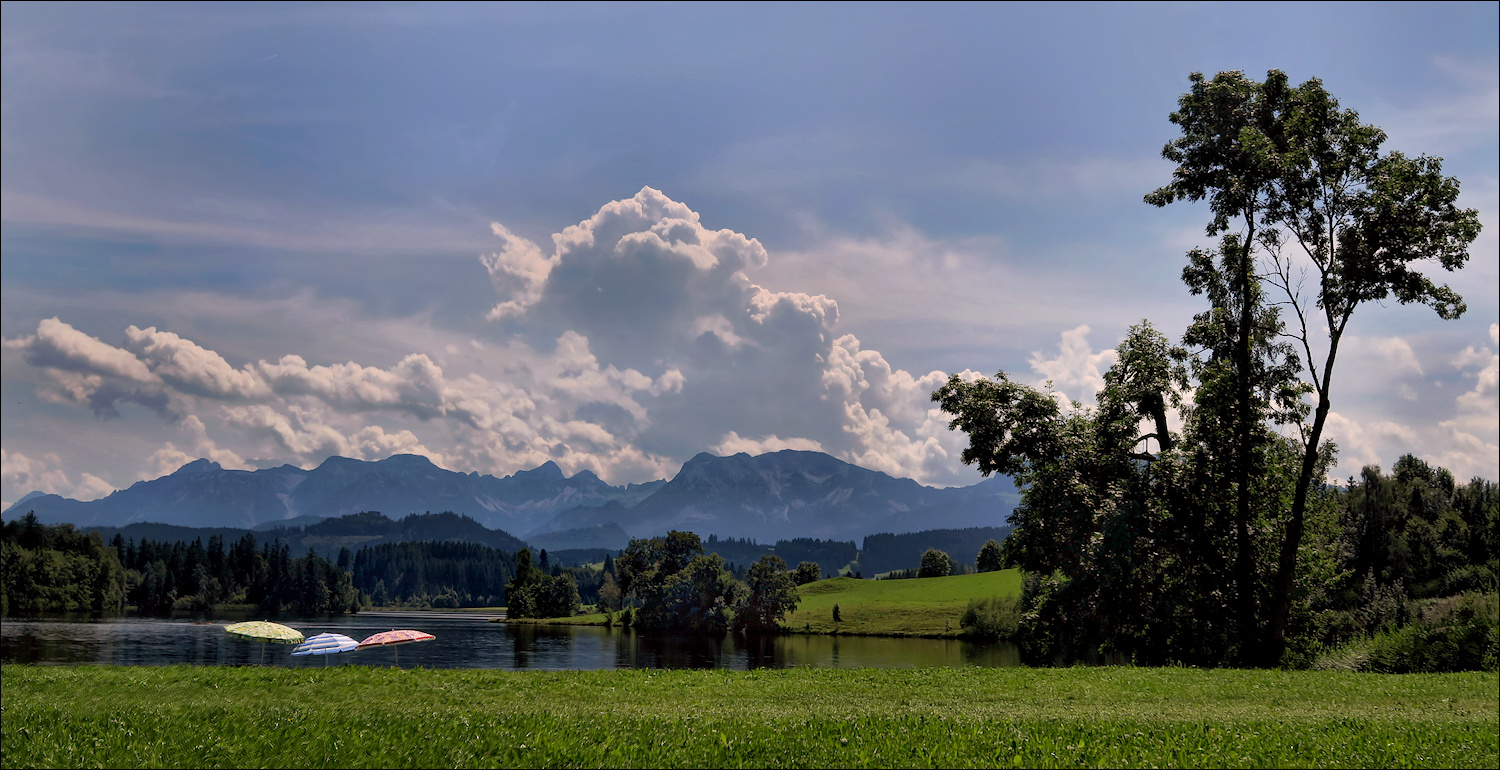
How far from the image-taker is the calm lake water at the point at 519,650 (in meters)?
71.1

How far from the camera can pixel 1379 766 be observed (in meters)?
14.9

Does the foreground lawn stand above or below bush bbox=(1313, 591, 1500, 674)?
above

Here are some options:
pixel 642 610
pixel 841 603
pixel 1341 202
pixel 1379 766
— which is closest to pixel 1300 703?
pixel 1379 766

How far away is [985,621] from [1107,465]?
7401 centimetres

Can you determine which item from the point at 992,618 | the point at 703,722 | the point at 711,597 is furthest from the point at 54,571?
the point at 703,722

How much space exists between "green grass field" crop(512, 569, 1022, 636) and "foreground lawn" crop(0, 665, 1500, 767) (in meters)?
93.3

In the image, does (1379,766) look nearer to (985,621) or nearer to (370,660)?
(370,660)

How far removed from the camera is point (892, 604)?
139 metres

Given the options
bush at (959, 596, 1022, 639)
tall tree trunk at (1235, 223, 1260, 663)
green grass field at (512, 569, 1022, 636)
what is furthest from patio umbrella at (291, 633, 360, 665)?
green grass field at (512, 569, 1022, 636)

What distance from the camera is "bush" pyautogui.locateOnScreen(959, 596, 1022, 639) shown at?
9844cm

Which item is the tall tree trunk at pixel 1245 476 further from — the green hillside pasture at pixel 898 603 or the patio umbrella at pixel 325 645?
the green hillside pasture at pixel 898 603

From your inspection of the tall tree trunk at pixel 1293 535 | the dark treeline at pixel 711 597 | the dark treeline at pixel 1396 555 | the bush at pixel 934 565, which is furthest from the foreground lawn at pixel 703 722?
the bush at pixel 934 565

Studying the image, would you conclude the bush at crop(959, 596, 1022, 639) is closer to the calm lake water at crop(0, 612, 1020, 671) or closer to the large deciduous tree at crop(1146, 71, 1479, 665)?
the calm lake water at crop(0, 612, 1020, 671)

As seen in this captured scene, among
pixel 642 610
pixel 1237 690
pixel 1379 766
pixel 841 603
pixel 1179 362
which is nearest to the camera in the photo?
pixel 1379 766
